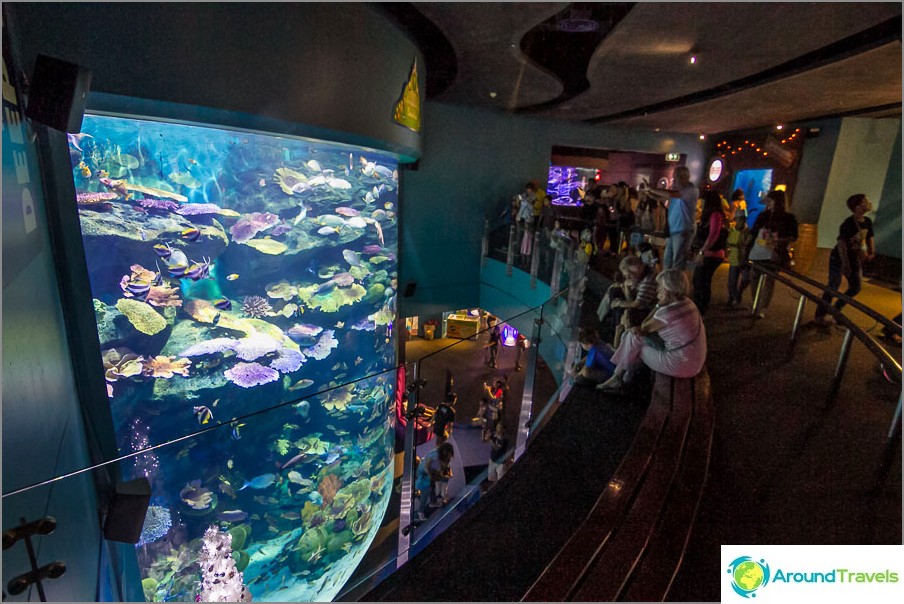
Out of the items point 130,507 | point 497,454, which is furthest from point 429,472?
point 130,507

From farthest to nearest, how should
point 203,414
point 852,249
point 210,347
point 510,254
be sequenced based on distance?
1. point 510,254
2. point 203,414
3. point 210,347
4. point 852,249

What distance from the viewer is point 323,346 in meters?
7.85

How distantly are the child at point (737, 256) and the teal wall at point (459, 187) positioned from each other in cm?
645

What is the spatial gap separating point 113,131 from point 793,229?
7.80m

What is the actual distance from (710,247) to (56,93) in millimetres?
5744

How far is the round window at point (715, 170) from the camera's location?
44.9 ft

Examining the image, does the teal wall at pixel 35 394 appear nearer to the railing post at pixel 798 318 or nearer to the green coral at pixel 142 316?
the green coral at pixel 142 316

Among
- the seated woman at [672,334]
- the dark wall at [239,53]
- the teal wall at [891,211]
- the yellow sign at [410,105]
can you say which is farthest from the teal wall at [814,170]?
the dark wall at [239,53]

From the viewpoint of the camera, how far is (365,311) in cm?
846

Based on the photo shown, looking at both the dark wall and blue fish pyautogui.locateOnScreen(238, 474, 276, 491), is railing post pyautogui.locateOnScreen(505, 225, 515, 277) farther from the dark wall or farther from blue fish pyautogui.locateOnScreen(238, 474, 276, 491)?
blue fish pyautogui.locateOnScreen(238, 474, 276, 491)

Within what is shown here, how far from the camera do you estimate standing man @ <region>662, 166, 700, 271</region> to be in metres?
4.44

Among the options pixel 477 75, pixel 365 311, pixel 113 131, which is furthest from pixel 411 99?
pixel 365 311

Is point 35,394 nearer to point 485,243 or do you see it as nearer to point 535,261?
point 535,261

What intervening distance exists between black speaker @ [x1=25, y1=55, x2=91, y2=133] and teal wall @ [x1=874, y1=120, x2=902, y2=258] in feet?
41.9
